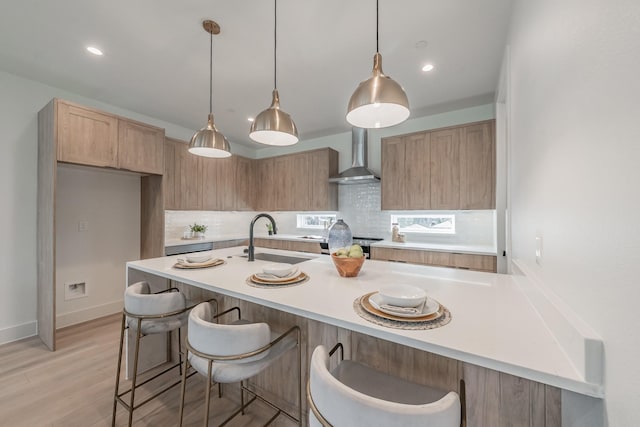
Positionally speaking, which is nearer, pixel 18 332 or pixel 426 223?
pixel 18 332

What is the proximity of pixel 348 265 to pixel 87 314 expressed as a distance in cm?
351

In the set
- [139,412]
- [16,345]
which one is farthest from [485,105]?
[16,345]

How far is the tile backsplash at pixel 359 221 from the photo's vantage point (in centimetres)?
330

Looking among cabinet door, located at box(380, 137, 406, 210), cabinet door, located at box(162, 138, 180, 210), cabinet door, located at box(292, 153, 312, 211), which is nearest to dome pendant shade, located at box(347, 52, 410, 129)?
cabinet door, located at box(380, 137, 406, 210)

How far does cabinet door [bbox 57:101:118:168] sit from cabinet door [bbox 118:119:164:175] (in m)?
0.07

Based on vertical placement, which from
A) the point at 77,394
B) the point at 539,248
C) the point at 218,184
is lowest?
the point at 77,394

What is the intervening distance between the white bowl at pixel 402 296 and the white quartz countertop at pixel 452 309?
13 cm

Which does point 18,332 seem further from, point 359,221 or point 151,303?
point 359,221

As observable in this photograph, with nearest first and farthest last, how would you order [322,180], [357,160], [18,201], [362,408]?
1. [362,408]
2. [18,201]
3. [357,160]
4. [322,180]

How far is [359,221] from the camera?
423cm

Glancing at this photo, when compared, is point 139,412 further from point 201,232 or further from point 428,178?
point 428,178

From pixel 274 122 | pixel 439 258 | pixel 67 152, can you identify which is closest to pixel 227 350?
pixel 274 122

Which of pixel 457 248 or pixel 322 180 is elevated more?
pixel 322 180

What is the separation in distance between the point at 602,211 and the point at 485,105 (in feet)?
10.7
